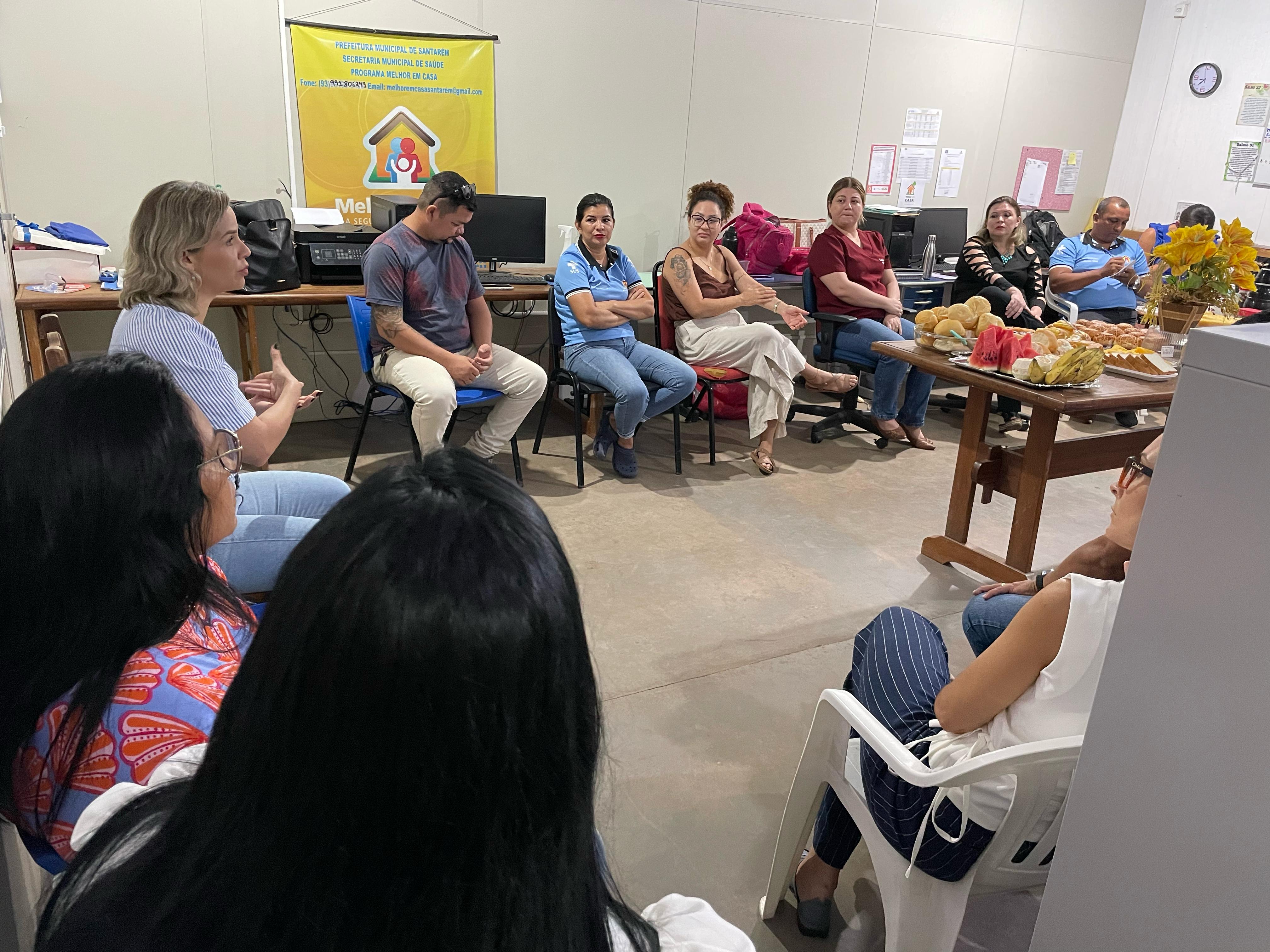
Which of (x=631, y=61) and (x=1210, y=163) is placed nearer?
(x=631, y=61)

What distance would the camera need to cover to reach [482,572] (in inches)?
21.3

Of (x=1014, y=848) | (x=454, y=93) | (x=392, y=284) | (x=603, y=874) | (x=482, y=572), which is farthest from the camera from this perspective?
(x=454, y=93)

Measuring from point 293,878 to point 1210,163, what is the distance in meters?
8.15

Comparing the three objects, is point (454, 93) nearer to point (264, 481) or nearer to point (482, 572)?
point (264, 481)

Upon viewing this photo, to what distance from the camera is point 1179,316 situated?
144 inches

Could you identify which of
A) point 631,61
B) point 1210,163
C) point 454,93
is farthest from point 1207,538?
point 1210,163

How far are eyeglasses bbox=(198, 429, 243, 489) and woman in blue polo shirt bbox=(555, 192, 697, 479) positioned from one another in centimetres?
247

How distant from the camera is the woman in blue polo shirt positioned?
404cm

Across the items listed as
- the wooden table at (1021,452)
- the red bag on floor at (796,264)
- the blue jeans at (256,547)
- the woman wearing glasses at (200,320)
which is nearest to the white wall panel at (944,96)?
the red bag on floor at (796,264)

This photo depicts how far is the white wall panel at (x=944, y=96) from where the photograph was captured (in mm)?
5867

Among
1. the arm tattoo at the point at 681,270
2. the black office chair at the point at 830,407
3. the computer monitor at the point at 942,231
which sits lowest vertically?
the black office chair at the point at 830,407

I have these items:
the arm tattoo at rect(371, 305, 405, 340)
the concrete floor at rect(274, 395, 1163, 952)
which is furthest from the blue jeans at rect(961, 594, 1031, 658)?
the arm tattoo at rect(371, 305, 405, 340)

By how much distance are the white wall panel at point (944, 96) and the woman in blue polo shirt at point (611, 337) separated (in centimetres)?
259

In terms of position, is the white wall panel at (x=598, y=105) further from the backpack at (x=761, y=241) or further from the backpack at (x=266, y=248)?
the backpack at (x=266, y=248)
